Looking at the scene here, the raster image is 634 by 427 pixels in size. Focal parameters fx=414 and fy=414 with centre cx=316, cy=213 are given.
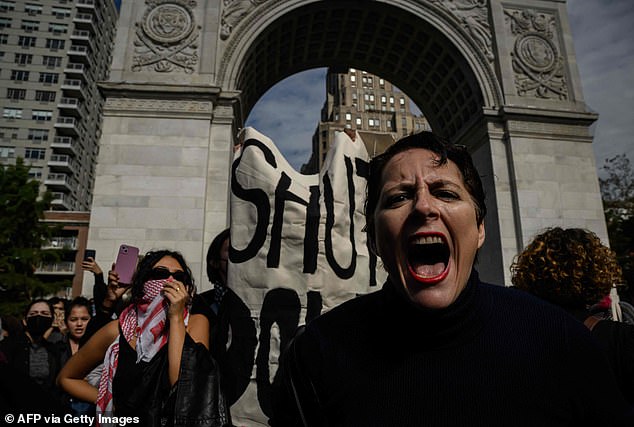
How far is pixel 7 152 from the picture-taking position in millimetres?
46969

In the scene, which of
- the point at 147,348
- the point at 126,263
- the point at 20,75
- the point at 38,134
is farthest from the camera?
the point at 20,75

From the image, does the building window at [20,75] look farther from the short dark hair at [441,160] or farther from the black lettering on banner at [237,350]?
the short dark hair at [441,160]

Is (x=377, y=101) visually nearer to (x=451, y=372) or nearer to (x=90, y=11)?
(x=90, y=11)

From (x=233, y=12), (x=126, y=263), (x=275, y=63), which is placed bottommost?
(x=126, y=263)

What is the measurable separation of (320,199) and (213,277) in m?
1.47

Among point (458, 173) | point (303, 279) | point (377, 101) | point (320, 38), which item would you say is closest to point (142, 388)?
point (303, 279)

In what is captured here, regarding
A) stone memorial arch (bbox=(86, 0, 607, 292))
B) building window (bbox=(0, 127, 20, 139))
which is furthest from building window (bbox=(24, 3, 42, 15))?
stone memorial arch (bbox=(86, 0, 607, 292))

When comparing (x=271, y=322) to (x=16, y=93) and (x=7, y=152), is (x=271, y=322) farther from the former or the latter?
(x=16, y=93)

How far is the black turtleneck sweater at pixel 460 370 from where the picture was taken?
3.59 ft

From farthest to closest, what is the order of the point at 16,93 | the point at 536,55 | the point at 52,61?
the point at 52,61 → the point at 16,93 → the point at 536,55

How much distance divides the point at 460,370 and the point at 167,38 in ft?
47.6

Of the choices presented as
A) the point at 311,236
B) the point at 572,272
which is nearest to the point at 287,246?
the point at 311,236

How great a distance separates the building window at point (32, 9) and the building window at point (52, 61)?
6.25 meters

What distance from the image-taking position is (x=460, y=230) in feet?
4.47
